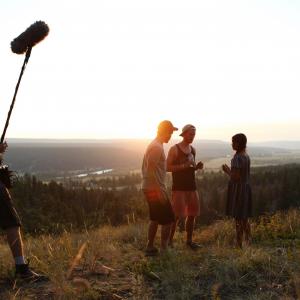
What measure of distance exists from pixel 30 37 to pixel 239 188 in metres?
4.09

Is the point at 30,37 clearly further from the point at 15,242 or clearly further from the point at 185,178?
the point at 185,178

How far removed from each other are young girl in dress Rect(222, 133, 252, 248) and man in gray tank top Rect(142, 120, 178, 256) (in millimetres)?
1157

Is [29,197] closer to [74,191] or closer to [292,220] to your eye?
[74,191]

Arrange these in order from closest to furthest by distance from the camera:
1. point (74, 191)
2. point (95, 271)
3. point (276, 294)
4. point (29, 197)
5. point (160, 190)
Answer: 1. point (276, 294)
2. point (95, 271)
3. point (160, 190)
4. point (29, 197)
5. point (74, 191)

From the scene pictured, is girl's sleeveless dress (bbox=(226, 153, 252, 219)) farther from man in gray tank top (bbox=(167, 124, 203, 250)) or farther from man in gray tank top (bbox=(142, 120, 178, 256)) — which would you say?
man in gray tank top (bbox=(142, 120, 178, 256))

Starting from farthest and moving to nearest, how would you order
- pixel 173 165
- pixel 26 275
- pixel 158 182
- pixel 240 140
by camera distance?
pixel 173 165
pixel 240 140
pixel 158 182
pixel 26 275

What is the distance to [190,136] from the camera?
7719 mm

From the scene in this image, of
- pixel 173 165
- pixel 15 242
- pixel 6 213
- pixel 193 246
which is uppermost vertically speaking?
pixel 173 165

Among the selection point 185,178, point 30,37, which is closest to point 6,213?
point 30,37

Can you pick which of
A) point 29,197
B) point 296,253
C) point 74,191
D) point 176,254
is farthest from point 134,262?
point 74,191

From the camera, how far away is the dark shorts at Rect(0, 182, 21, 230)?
555 cm

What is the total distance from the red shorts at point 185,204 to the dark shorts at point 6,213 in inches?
120

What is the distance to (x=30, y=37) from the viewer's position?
594 cm

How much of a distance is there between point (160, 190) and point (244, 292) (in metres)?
2.36
